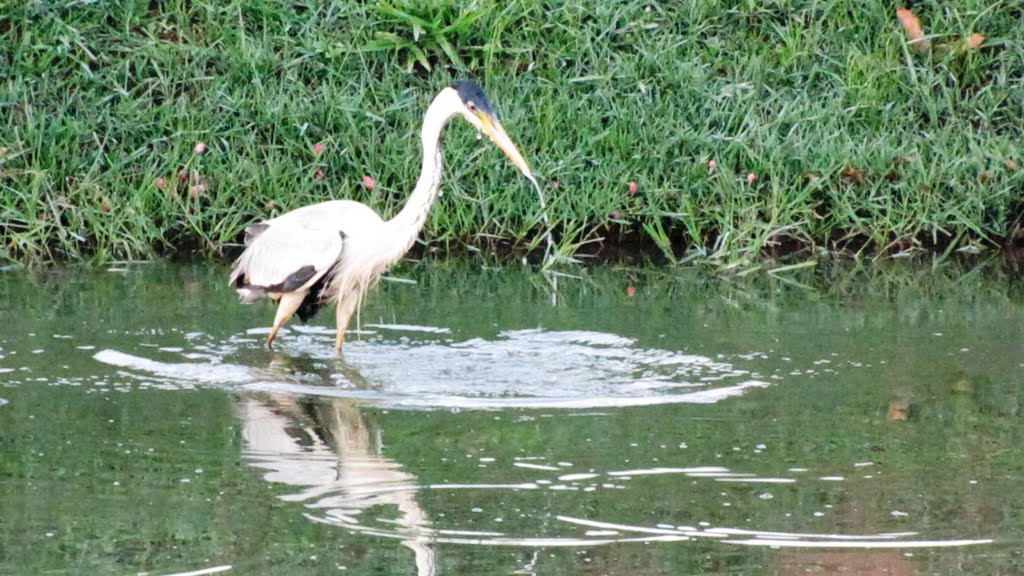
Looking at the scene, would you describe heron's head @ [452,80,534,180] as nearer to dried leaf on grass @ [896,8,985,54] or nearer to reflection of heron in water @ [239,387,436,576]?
reflection of heron in water @ [239,387,436,576]

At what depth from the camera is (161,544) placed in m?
4.62

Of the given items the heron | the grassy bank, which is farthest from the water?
the grassy bank

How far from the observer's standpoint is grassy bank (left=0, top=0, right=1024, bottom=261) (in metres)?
9.34

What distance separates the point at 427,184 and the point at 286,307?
749mm

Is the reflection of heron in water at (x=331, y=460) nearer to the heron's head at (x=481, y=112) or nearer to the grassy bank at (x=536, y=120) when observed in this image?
the heron's head at (x=481, y=112)

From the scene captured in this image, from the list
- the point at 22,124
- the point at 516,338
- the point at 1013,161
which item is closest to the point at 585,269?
the point at 516,338

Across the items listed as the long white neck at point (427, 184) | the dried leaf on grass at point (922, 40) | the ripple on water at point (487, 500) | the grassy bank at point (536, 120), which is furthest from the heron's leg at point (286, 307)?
the dried leaf on grass at point (922, 40)

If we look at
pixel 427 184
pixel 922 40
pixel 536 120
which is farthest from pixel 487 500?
pixel 922 40

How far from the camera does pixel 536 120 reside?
9.88 meters

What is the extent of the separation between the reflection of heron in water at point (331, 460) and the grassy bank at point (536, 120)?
9.96 ft

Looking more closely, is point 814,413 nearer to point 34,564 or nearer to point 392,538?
point 392,538

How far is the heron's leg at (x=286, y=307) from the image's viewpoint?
741 cm

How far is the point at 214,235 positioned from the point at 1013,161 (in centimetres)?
411

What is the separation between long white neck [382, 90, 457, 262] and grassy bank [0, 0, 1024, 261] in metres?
1.79
